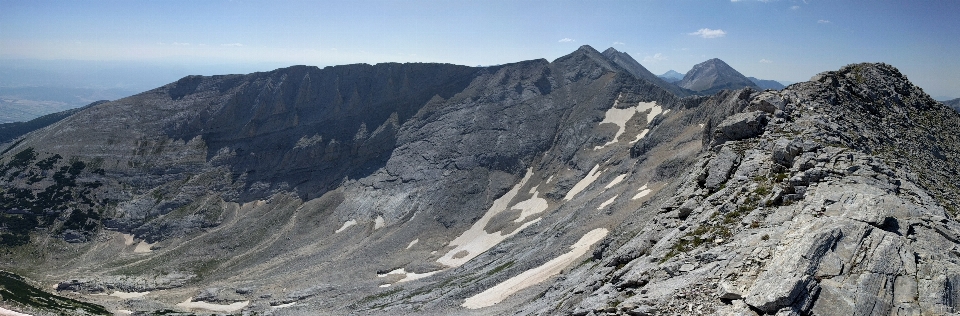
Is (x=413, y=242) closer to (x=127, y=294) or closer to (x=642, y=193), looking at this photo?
(x=642, y=193)

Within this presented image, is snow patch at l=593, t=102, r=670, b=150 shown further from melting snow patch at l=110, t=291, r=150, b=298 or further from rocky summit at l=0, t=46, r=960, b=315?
melting snow patch at l=110, t=291, r=150, b=298

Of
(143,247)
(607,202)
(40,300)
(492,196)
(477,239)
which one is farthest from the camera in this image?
(143,247)

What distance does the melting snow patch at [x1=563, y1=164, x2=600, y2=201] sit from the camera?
257 ft

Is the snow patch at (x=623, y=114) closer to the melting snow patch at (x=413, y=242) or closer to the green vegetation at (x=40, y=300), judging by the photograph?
the melting snow patch at (x=413, y=242)

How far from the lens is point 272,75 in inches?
5192

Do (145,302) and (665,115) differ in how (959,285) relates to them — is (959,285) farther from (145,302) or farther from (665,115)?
(145,302)

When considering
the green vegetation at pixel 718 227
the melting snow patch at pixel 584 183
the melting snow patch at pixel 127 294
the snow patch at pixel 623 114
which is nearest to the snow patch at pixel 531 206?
the melting snow patch at pixel 584 183

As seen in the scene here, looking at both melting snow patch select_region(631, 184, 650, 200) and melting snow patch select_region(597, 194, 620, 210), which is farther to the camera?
melting snow patch select_region(597, 194, 620, 210)

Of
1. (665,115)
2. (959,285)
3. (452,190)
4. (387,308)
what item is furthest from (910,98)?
(452,190)

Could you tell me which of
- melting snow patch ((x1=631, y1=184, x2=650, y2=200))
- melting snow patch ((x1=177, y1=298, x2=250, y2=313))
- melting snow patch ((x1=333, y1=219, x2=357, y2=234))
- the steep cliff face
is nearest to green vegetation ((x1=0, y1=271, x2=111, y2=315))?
melting snow patch ((x1=177, y1=298, x2=250, y2=313))

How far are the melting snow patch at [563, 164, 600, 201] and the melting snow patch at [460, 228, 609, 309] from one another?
27.8 meters

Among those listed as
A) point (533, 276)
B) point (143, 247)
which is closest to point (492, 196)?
point (533, 276)

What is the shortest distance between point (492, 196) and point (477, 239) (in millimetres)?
14262

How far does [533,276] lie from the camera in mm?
45906
